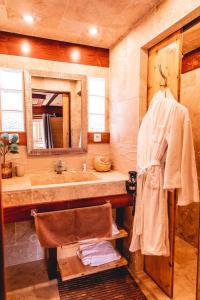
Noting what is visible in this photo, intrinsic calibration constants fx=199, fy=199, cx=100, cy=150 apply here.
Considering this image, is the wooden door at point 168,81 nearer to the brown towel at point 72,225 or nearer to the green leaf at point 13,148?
the brown towel at point 72,225

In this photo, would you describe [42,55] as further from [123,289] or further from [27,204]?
[123,289]

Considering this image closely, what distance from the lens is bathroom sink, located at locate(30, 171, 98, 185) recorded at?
2.07 metres

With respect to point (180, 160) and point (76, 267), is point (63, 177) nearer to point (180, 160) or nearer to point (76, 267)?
point (76, 267)

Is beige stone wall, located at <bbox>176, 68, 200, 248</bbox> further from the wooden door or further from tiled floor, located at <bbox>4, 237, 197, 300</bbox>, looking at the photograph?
the wooden door

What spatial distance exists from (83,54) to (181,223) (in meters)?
2.49

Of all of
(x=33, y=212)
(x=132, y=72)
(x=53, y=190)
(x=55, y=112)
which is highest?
(x=132, y=72)

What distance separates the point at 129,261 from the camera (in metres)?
2.16

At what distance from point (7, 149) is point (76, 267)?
4.54ft

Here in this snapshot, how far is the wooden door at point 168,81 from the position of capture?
163cm

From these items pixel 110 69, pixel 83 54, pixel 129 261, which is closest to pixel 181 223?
pixel 129 261

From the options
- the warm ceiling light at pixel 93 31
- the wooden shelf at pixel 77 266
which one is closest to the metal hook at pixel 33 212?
the wooden shelf at pixel 77 266

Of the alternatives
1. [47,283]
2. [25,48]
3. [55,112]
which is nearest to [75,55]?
[25,48]

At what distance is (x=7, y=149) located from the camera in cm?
210

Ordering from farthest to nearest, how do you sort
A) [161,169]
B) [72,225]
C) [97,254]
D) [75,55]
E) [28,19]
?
[75,55], [97,254], [28,19], [72,225], [161,169]
